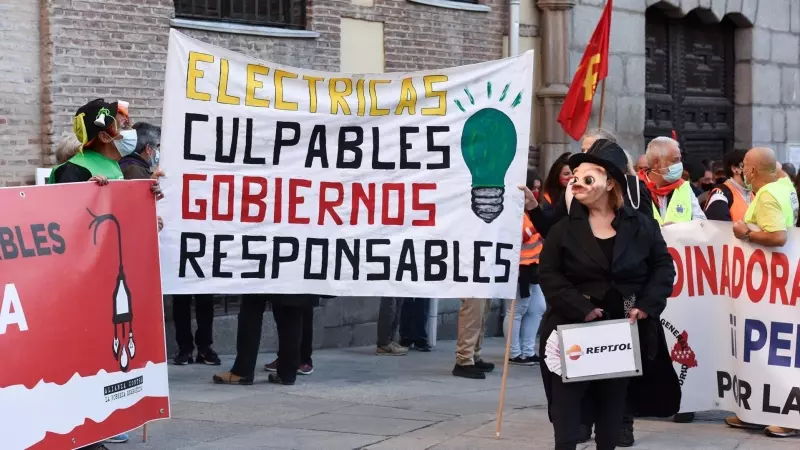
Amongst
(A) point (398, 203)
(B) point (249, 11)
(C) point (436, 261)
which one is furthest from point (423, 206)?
(B) point (249, 11)

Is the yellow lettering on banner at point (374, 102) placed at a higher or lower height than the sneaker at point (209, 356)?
higher

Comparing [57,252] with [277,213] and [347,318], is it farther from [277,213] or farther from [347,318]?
[347,318]

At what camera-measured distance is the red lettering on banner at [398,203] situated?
844cm

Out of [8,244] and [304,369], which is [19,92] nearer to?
[304,369]

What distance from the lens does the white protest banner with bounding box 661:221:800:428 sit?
26.9 ft

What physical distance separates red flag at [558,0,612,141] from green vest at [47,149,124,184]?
5.59 m

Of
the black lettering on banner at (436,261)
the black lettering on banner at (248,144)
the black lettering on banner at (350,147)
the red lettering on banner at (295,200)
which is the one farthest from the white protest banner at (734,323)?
the black lettering on banner at (248,144)

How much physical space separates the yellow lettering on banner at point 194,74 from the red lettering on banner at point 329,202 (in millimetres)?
955

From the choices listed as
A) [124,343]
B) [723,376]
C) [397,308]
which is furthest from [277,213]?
[397,308]

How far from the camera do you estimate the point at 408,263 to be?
27.6 feet

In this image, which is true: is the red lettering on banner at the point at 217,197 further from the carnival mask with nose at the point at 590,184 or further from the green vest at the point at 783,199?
the green vest at the point at 783,199

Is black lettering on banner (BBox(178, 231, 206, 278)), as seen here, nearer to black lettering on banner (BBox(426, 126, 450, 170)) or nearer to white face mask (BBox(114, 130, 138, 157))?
white face mask (BBox(114, 130, 138, 157))

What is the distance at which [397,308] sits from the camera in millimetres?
12211

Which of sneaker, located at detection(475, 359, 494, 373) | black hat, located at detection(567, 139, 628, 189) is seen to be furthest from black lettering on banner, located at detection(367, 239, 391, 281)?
sneaker, located at detection(475, 359, 494, 373)
